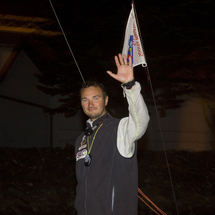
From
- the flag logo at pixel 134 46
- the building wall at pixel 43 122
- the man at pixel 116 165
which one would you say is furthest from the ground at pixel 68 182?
the man at pixel 116 165

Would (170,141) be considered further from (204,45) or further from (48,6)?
(48,6)

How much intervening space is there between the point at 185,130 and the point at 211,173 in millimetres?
3693

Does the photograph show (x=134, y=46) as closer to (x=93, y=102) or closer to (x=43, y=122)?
(x=93, y=102)

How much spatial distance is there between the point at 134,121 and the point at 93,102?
2.27 feet

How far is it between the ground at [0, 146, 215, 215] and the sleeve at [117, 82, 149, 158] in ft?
10.7

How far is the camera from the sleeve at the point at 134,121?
2285 millimetres

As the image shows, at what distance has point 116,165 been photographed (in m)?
2.41

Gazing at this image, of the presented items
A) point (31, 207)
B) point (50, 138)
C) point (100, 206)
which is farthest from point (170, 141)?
point (100, 206)

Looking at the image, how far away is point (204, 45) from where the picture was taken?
26.4 feet

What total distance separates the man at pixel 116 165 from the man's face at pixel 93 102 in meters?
0.25

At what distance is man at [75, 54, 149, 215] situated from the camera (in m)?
2.31

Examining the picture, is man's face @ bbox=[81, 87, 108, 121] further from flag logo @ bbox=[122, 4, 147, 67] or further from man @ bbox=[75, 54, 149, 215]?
flag logo @ bbox=[122, 4, 147, 67]

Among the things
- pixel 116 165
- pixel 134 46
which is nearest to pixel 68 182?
pixel 134 46

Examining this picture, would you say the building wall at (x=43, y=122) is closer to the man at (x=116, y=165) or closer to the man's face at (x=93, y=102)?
the man's face at (x=93, y=102)
